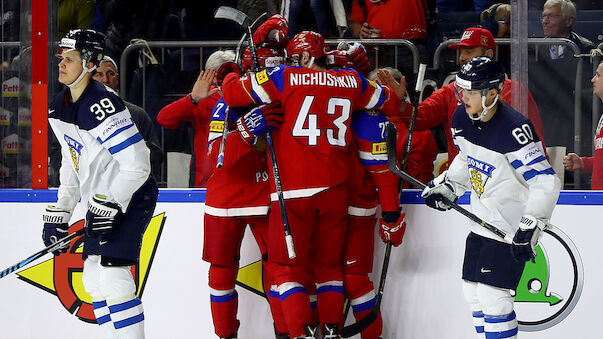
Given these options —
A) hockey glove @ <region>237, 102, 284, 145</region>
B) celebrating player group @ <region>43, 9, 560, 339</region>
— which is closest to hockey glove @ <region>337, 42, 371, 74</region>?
celebrating player group @ <region>43, 9, 560, 339</region>

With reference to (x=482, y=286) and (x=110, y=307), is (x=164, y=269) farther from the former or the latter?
(x=482, y=286)

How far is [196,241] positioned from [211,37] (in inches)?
65.0

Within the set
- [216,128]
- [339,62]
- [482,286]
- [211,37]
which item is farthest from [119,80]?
[482,286]

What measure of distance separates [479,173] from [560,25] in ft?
3.44

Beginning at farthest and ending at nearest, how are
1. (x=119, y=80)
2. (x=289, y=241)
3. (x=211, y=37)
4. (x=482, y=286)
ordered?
1. (x=211, y=37)
2. (x=119, y=80)
3. (x=289, y=241)
4. (x=482, y=286)

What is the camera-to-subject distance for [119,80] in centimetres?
536

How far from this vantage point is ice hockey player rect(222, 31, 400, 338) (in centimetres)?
403

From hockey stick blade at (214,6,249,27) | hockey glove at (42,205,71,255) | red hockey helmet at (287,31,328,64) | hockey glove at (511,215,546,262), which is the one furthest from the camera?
hockey stick blade at (214,6,249,27)

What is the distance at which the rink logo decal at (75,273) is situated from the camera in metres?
4.55

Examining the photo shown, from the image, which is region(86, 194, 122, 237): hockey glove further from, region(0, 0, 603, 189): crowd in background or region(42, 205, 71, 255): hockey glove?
region(0, 0, 603, 189): crowd in background

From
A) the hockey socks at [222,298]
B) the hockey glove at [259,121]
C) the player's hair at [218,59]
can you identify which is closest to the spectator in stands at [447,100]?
the hockey glove at [259,121]

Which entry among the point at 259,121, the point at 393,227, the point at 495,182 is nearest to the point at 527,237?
the point at 495,182

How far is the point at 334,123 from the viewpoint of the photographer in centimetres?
407

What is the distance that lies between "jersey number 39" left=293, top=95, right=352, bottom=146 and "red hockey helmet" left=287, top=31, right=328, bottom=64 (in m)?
0.25
